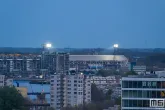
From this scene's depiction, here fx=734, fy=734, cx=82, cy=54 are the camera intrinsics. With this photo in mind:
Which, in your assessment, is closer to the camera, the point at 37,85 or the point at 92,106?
Answer: the point at 92,106

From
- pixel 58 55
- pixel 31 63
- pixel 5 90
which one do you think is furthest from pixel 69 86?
pixel 31 63

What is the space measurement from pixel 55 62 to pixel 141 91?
2337 cm

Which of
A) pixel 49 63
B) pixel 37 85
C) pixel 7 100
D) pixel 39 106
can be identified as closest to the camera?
pixel 7 100

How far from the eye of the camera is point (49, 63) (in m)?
35.1

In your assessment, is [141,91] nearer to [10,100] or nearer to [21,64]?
[10,100]

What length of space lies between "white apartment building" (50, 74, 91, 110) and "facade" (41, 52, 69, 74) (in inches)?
318

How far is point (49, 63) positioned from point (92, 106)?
18603 mm

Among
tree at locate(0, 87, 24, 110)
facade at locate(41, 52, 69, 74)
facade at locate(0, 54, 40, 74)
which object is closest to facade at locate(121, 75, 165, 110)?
tree at locate(0, 87, 24, 110)

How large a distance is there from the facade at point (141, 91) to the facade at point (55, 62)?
57.5 feet

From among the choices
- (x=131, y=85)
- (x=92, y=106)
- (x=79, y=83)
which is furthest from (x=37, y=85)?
(x=131, y=85)

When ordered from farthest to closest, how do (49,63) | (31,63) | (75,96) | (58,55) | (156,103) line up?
(31,63)
(49,63)
(58,55)
(75,96)
(156,103)

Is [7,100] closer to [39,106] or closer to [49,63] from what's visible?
[39,106]

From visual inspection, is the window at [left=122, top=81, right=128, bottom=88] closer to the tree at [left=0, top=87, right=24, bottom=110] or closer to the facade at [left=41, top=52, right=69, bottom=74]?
the tree at [left=0, top=87, right=24, bottom=110]

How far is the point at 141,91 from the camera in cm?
1041
